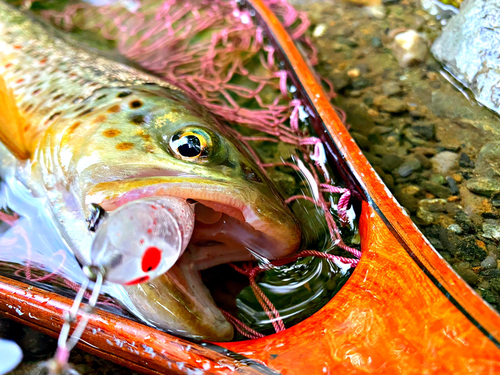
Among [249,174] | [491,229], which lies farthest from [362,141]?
[249,174]

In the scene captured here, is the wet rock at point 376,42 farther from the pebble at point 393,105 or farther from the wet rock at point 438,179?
the wet rock at point 438,179

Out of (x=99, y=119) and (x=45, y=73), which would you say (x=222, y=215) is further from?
(x=45, y=73)

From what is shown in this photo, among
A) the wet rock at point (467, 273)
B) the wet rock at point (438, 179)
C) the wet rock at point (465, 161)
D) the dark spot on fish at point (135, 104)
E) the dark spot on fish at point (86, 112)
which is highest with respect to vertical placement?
the dark spot on fish at point (135, 104)

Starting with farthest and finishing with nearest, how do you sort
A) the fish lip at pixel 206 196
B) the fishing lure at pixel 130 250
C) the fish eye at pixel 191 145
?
the fish eye at pixel 191 145
the fish lip at pixel 206 196
the fishing lure at pixel 130 250

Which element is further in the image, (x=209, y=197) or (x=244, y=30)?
(x=244, y=30)

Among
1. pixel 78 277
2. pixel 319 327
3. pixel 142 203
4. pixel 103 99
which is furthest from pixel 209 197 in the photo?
pixel 103 99

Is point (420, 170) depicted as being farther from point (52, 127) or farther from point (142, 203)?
point (52, 127)

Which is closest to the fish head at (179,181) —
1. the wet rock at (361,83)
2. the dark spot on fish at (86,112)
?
the dark spot on fish at (86,112)
